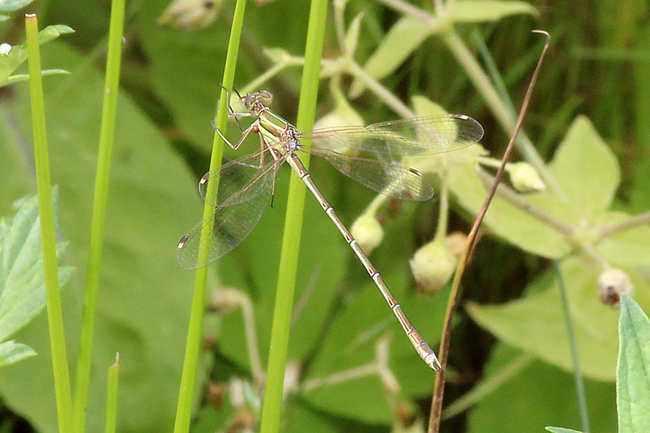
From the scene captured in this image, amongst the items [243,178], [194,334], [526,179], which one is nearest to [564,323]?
[526,179]

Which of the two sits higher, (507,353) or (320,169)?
(320,169)

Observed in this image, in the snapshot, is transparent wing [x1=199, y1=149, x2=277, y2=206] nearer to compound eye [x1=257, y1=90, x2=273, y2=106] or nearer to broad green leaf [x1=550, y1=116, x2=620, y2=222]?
compound eye [x1=257, y1=90, x2=273, y2=106]

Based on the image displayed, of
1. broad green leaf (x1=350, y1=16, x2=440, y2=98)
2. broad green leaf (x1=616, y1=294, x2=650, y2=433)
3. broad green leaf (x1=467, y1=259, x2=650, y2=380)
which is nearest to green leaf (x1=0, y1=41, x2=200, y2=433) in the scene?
broad green leaf (x1=350, y1=16, x2=440, y2=98)

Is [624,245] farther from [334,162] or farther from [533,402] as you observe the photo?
[334,162]

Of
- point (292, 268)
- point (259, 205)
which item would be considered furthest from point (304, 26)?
point (292, 268)

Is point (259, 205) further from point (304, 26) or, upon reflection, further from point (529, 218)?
→ point (304, 26)
